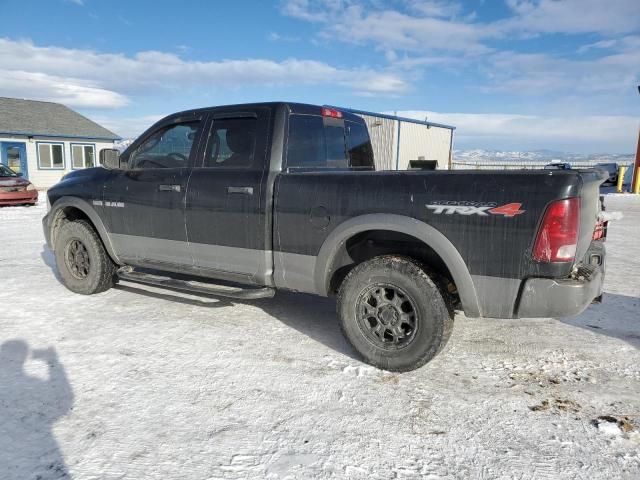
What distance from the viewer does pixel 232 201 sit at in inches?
160

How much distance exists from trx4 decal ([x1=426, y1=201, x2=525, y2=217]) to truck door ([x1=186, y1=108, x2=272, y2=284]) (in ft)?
4.73

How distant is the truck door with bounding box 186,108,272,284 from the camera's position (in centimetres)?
398

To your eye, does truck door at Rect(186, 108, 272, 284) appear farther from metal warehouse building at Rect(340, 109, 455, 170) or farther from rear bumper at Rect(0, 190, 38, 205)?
metal warehouse building at Rect(340, 109, 455, 170)

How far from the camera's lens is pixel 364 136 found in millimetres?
5168

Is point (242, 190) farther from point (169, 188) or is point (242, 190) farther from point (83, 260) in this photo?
point (83, 260)

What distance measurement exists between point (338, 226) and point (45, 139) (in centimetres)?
2568

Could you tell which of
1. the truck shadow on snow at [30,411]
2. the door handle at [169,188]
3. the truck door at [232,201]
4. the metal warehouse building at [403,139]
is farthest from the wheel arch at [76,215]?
the metal warehouse building at [403,139]

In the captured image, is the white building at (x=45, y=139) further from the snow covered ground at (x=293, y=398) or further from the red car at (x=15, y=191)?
the snow covered ground at (x=293, y=398)

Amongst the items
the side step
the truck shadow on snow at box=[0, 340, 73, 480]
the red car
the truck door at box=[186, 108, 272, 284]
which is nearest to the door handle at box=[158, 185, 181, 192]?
the truck door at box=[186, 108, 272, 284]

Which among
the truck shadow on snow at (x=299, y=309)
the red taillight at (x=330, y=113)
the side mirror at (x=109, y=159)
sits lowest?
the truck shadow on snow at (x=299, y=309)

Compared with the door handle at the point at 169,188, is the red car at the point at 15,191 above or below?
below

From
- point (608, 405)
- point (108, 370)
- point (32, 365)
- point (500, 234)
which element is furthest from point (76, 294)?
point (608, 405)

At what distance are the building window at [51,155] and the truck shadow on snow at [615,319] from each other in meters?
26.2

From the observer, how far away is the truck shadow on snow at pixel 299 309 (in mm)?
4273
